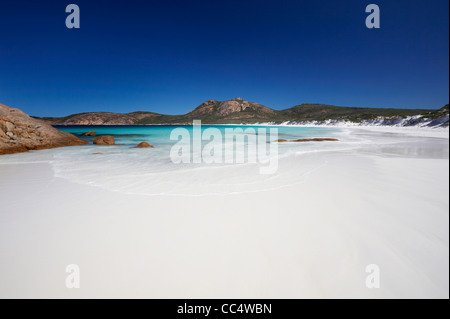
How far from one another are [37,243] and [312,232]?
328 centimetres

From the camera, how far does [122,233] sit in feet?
7.72

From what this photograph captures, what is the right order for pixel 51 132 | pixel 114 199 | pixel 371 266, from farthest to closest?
pixel 51 132 → pixel 114 199 → pixel 371 266

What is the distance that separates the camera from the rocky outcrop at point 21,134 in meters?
9.84

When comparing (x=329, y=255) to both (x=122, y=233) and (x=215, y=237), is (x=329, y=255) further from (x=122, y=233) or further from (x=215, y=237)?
(x=122, y=233)

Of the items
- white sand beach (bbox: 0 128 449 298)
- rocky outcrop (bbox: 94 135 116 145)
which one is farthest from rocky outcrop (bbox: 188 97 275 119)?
white sand beach (bbox: 0 128 449 298)

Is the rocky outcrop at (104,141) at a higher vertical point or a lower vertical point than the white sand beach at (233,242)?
A: higher

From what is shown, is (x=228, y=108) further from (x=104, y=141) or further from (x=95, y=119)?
(x=104, y=141)

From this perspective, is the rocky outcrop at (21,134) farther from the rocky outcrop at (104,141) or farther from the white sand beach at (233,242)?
the white sand beach at (233,242)

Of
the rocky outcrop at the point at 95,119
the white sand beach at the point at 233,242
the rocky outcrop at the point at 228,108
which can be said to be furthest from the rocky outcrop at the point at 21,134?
the rocky outcrop at the point at 95,119

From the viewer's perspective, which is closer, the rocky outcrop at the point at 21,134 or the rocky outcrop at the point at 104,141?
the rocky outcrop at the point at 21,134

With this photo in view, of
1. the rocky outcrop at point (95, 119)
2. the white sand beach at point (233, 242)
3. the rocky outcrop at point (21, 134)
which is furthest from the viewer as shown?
the rocky outcrop at point (95, 119)

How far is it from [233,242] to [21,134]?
14642 mm

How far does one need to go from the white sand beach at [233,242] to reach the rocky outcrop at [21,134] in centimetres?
923
